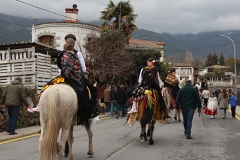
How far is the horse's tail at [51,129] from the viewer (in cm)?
576

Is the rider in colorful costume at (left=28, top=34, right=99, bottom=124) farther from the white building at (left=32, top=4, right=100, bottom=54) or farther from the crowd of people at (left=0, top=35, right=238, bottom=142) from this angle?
the white building at (left=32, top=4, right=100, bottom=54)

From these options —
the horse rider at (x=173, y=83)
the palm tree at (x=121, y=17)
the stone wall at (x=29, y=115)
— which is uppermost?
the palm tree at (x=121, y=17)

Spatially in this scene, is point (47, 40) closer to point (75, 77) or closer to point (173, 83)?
point (173, 83)

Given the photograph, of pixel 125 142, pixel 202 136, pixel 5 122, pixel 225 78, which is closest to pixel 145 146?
pixel 125 142

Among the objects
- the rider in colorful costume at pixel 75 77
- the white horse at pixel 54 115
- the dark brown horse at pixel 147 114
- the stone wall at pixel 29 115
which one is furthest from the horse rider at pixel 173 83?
the white horse at pixel 54 115

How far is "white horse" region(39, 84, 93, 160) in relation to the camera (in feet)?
19.0

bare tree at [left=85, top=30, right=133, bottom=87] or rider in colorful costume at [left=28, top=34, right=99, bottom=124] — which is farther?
bare tree at [left=85, top=30, right=133, bottom=87]

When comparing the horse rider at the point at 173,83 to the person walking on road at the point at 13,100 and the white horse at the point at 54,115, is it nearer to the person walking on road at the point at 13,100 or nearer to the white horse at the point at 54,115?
the person walking on road at the point at 13,100

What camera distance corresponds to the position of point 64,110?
20.4 feet

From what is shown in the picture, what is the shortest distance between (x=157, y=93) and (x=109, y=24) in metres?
24.8

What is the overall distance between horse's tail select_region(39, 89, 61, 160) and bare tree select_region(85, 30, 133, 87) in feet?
63.1

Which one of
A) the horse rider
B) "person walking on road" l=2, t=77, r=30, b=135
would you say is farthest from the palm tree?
"person walking on road" l=2, t=77, r=30, b=135

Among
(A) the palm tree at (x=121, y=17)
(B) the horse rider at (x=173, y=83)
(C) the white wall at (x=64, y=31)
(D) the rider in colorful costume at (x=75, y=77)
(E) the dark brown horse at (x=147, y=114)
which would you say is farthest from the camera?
(A) the palm tree at (x=121, y=17)

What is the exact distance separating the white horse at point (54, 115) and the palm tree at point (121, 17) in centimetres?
2724
